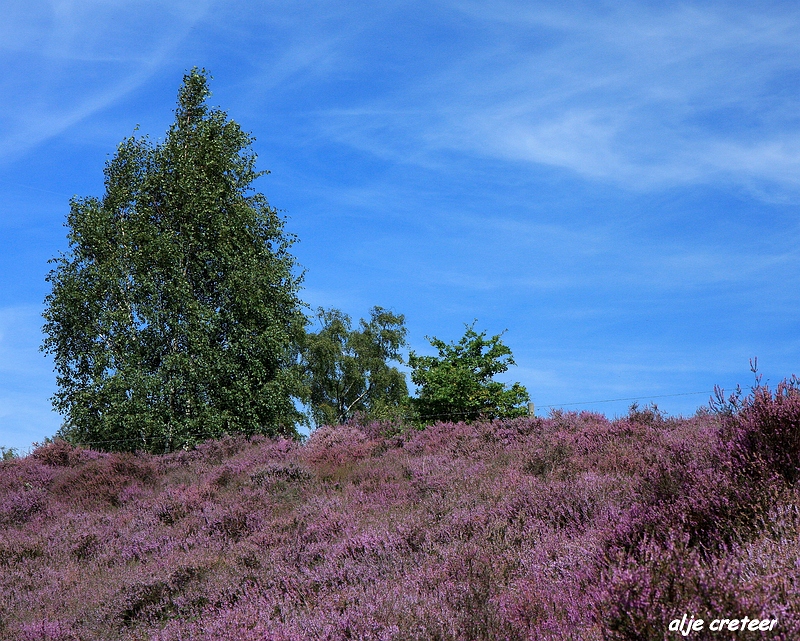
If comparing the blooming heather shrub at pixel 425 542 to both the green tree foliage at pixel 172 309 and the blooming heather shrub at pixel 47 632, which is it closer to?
the blooming heather shrub at pixel 47 632

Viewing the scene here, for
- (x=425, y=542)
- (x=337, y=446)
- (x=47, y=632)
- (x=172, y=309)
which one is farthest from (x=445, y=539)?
(x=172, y=309)

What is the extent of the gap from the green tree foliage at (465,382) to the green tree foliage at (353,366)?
1695cm

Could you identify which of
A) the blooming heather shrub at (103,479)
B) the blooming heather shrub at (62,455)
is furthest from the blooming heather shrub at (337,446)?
the blooming heather shrub at (62,455)

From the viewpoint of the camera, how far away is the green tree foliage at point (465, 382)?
2034 centimetres

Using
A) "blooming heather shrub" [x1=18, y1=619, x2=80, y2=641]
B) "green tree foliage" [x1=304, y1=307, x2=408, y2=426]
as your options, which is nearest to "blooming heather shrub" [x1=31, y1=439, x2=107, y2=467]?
"blooming heather shrub" [x1=18, y1=619, x2=80, y2=641]

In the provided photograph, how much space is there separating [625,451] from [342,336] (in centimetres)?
3296

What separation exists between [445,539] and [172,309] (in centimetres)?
1732

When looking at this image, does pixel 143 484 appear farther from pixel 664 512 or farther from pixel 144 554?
pixel 664 512

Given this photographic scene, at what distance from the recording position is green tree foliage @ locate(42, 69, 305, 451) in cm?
2072

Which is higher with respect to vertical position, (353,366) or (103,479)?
(353,366)

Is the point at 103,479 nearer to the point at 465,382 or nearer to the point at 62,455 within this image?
the point at 62,455

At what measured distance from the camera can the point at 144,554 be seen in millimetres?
8508

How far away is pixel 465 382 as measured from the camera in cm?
2061

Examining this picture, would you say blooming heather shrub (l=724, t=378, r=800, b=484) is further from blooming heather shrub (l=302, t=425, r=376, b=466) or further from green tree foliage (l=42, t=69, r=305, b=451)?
green tree foliage (l=42, t=69, r=305, b=451)
